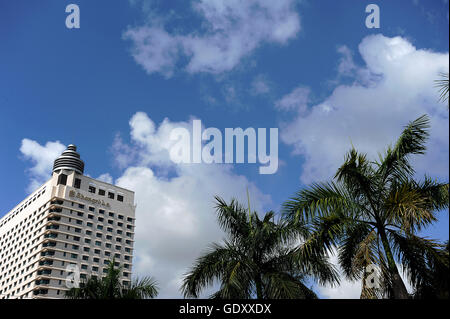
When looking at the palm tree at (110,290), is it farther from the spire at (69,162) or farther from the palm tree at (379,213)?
the spire at (69,162)

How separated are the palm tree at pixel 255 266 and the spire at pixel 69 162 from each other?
343ft

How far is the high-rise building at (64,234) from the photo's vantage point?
9569 cm

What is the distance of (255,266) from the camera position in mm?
14453

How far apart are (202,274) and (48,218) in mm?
94744

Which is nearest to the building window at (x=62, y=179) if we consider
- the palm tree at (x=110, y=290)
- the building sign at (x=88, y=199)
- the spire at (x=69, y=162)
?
the spire at (x=69, y=162)

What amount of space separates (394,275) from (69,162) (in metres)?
112

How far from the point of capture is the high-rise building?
95688 mm

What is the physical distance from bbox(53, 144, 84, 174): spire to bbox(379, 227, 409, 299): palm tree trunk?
110m

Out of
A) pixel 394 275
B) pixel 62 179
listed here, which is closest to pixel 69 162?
pixel 62 179

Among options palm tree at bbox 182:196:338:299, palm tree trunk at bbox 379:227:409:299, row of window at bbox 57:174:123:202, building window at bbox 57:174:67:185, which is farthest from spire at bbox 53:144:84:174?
palm tree trunk at bbox 379:227:409:299

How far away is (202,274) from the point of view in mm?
14672

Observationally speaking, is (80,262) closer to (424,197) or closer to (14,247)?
(14,247)

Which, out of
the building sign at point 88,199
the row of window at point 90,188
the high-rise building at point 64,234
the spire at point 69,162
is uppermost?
the spire at point 69,162
